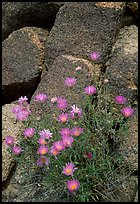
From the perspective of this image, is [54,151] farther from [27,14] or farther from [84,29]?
[27,14]

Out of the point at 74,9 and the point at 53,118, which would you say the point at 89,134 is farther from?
the point at 74,9

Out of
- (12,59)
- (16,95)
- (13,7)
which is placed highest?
(13,7)

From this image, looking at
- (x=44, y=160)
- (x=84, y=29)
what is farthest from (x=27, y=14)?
(x=44, y=160)

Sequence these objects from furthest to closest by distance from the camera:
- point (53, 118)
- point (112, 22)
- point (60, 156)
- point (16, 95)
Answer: point (16, 95)
point (112, 22)
point (53, 118)
point (60, 156)

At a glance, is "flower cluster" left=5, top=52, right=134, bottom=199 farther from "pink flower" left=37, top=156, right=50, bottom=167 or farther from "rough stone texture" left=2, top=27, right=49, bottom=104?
"rough stone texture" left=2, top=27, right=49, bottom=104

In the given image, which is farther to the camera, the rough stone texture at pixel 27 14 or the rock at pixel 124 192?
the rough stone texture at pixel 27 14

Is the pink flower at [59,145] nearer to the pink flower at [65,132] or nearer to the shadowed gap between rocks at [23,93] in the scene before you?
the pink flower at [65,132]

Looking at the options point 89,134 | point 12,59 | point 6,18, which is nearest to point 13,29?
point 6,18

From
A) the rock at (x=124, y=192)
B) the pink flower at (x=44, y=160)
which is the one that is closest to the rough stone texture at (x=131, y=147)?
the rock at (x=124, y=192)
